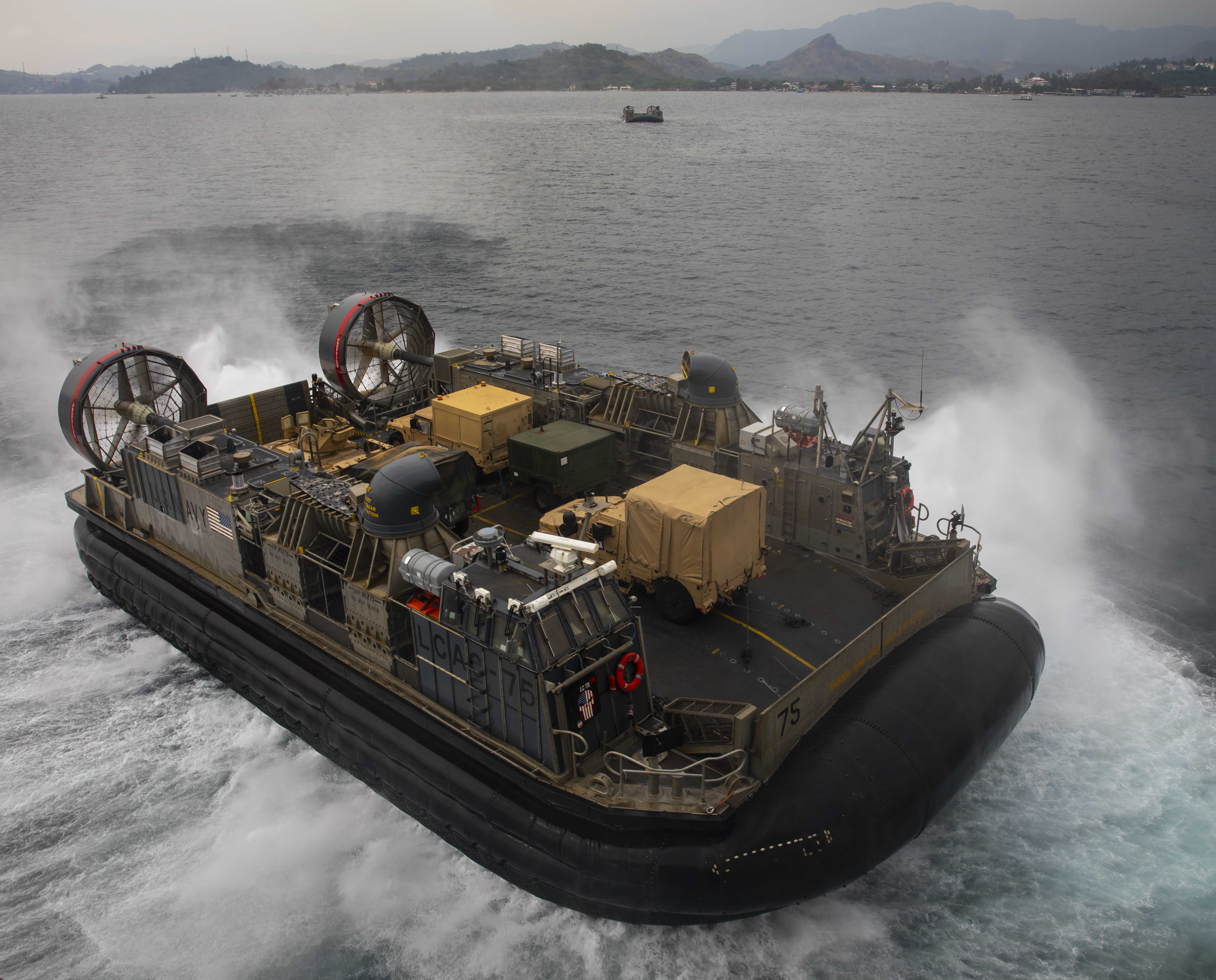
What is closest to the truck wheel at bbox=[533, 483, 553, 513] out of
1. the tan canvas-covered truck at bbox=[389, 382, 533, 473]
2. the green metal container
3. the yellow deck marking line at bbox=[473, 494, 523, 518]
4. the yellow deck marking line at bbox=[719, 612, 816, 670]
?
the green metal container

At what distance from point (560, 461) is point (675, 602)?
13.5ft

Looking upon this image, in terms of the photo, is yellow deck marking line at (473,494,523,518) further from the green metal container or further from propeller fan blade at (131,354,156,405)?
propeller fan blade at (131,354,156,405)

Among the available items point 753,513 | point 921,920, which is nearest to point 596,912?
point 921,920

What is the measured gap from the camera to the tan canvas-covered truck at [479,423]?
17172 millimetres

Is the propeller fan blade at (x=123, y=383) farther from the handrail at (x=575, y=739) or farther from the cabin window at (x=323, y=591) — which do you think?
the handrail at (x=575, y=739)

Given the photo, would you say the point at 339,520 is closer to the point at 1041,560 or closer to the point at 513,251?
the point at 1041,560

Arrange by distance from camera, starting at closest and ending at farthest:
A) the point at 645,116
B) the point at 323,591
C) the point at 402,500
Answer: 1. the point at 402,500
2. the point at 323,591
3. the point at 645,116

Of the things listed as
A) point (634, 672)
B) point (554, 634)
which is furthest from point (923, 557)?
point (554, 634)

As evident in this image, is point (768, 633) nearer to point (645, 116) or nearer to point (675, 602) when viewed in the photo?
point (675, 602)

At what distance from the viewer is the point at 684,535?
11906mm

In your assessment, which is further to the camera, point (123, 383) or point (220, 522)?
point (123, 383)

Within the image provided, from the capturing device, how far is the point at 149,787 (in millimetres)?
13422

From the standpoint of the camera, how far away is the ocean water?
421 inches

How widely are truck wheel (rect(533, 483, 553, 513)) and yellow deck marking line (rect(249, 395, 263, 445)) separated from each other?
22.8 ft
